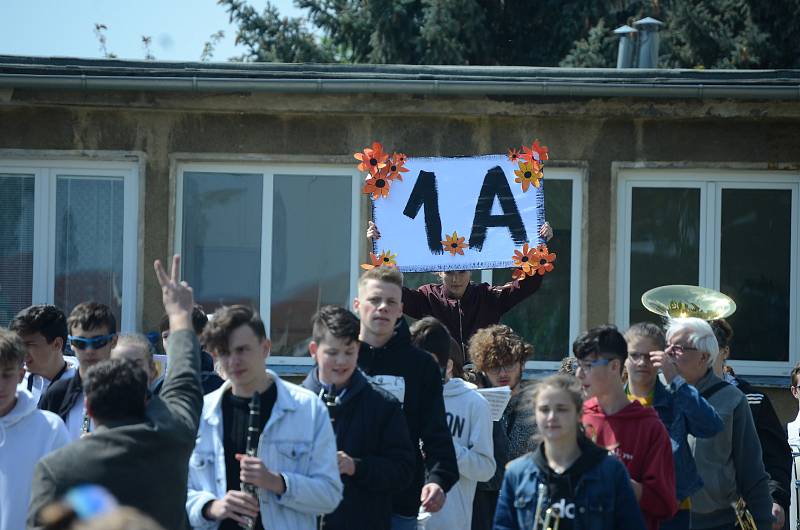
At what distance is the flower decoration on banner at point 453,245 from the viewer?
867 centimetres

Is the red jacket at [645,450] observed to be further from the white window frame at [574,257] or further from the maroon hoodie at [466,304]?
the white window frame at [574,257]

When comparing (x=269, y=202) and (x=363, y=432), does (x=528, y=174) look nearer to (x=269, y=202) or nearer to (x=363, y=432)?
(x=269, y=202)

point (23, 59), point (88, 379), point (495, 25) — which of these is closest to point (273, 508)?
point (88, 379)

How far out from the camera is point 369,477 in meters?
5.36

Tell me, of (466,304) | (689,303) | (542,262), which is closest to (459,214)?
(542,262)

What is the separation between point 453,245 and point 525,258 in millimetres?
523

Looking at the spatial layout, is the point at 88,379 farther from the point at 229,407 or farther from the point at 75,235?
the point at 75,235

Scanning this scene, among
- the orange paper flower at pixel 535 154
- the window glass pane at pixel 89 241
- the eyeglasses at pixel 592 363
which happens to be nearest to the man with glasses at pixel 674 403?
the eyeglasses at pixel 592 363

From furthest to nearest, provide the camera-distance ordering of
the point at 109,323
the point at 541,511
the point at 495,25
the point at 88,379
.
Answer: the point at 495,25 < the point at 109,323 < the point at 541,511 < the point at 88,379

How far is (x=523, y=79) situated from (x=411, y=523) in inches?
202

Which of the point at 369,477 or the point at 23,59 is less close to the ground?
the point at 23,59

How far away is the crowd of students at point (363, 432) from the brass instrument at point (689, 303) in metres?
1.18

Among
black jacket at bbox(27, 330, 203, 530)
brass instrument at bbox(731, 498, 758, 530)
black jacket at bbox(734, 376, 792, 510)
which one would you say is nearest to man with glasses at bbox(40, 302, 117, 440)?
black jacket at bbox(27, 330, 203, 530)

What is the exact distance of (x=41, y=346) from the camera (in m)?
6.83
